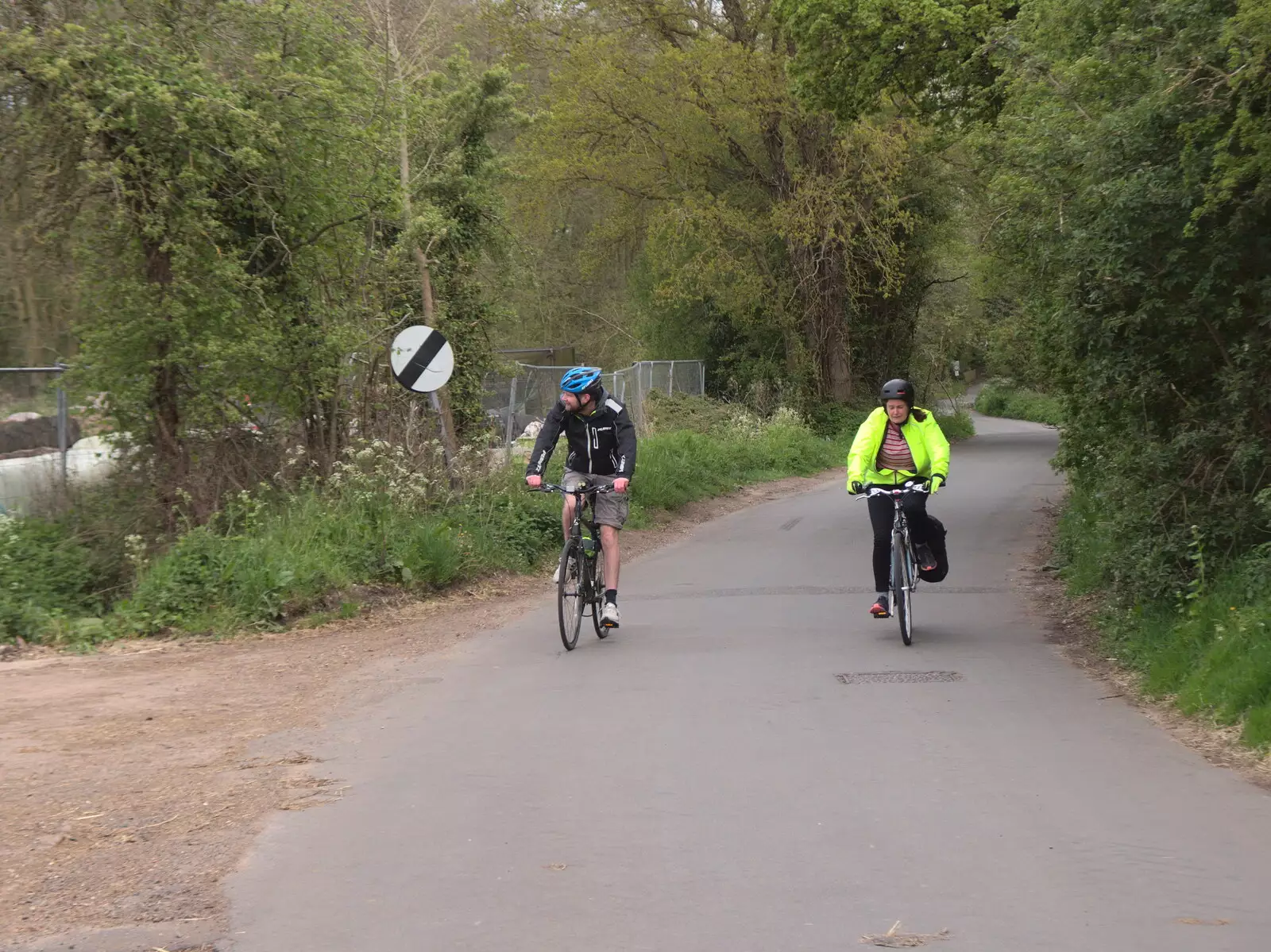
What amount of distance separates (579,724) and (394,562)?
5142mm

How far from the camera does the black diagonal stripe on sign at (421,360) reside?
1295 centimetres

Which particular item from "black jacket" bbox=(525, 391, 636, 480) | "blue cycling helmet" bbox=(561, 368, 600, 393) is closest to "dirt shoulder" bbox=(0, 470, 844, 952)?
"black jacket" bbox=(525, 391, 636, 480)

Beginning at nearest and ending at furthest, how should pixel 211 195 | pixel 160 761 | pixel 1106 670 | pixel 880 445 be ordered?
pixel 160 761 → pixel 1106 670 → pixel 880 445 → pixel 211 195

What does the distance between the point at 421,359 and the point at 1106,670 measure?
276 inches

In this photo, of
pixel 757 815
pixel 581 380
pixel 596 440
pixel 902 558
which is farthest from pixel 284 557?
pixel 757 815

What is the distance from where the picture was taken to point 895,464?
9.93 m

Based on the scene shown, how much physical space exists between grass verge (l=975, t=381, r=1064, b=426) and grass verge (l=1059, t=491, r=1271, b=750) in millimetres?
45984

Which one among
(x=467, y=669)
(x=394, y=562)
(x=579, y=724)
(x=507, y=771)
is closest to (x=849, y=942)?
(x=507, y=771)

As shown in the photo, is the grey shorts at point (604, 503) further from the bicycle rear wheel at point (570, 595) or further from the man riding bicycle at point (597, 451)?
the bicycle rear wheel at point (570, 595)

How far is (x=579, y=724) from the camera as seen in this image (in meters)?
7.29

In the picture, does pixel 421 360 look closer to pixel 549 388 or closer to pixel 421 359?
pixel 421 359

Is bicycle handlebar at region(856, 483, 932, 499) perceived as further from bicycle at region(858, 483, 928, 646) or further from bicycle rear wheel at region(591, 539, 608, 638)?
bicycle rear wheel at region(591, 539, 608, 638)

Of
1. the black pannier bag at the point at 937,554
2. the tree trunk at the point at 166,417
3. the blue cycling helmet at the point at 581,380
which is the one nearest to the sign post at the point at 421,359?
the tree trunk at the point at 166,417

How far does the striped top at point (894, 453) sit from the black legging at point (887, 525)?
23cm
